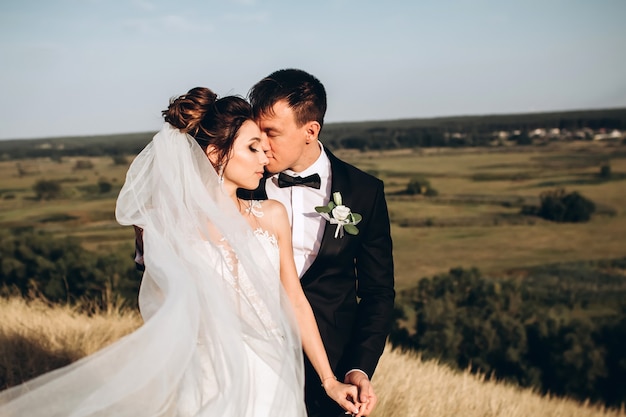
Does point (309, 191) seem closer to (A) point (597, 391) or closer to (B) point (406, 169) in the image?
(A) point (597, 391)

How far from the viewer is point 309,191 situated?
3820 millimetres

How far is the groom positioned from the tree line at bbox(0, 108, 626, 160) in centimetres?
9032

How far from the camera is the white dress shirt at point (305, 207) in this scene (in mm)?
3650

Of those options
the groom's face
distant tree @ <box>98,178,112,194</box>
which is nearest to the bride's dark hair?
the groom's face

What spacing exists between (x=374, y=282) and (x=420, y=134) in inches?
4411

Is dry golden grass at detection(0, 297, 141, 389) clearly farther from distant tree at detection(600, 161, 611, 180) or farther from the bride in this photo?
distant tree at detection(600, 161, 611, 180)

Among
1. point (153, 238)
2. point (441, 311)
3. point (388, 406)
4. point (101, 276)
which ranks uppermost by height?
point (153, 238)

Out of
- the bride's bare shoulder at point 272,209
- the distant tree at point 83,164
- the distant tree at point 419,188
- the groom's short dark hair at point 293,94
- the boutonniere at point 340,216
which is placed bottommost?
the distant tree at point 419,188

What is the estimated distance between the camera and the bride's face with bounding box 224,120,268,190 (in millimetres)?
3152

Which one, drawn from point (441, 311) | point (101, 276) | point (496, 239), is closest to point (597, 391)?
point (441, 311)

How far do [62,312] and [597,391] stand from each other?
21.0 meters

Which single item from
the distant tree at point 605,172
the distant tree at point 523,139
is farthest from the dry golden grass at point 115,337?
the distant tree at point 523,139

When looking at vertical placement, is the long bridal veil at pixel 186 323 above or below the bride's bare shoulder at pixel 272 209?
below

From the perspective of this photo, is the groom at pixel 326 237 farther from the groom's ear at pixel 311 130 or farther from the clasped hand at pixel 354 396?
the clasped hand at pixel 354 396
